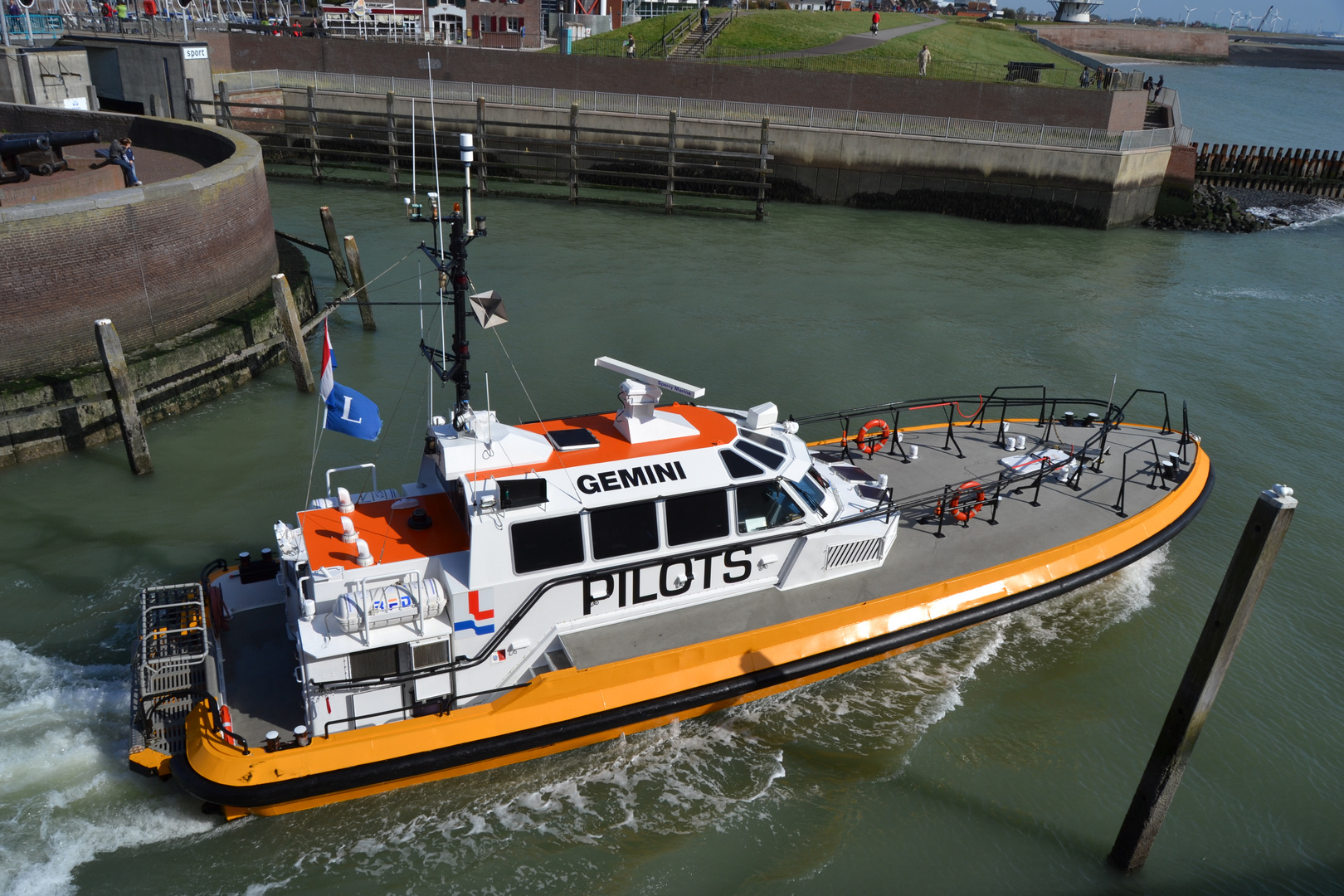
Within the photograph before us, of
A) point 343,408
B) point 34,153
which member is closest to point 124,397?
point 343,408

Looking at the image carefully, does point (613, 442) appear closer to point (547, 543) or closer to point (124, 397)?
point (547, 543)

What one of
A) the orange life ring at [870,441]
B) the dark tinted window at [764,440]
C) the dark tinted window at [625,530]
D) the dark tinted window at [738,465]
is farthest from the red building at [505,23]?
the dark tinted window at [625,530]

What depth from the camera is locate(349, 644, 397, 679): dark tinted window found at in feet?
25.1

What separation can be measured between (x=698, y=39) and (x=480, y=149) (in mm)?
17160

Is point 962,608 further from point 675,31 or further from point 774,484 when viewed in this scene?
point 675,31

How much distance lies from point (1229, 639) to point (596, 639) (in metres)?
5.03

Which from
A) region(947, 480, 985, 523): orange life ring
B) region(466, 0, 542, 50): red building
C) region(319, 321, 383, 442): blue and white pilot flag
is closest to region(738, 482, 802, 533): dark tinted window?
region(947, 480, 985, 523): orange life ring

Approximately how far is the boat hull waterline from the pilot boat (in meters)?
0.02

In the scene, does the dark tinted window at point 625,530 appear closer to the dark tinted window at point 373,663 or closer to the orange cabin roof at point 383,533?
the orange cabin roof at point 383,533

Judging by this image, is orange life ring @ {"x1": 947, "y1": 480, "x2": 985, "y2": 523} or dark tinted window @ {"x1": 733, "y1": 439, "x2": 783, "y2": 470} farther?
orange life ring @ {"x1": 947, "y1": 480, "x2": 985, "y2": 523}

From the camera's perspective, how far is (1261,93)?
7225 cm

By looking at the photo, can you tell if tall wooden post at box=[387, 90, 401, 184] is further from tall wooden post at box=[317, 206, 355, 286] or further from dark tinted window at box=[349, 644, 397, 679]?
dark tinted window at box=[349, 644, 397, 679]

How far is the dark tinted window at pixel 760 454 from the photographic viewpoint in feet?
29.2

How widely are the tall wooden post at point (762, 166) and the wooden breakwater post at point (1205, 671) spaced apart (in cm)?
2265
